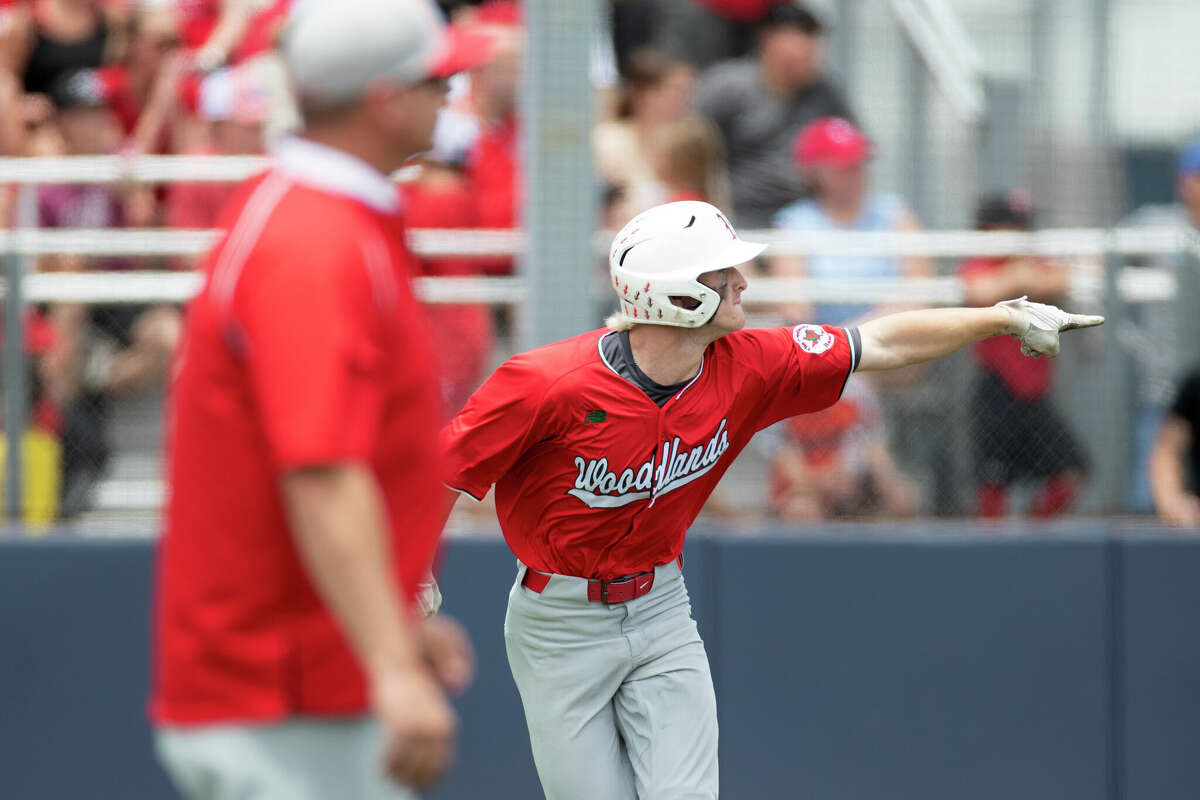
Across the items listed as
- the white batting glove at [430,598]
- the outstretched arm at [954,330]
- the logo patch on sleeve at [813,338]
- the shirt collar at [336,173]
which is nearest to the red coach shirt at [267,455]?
the shirt collar at [336,173]

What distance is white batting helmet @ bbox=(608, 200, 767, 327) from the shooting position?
4.19 m

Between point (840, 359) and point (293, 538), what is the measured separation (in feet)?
8.34

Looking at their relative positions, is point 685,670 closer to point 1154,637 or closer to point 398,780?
point 398,780

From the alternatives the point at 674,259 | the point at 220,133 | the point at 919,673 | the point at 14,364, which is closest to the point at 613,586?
the point at 674,259

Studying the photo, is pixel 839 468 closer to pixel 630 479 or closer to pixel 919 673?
pixel 919 673

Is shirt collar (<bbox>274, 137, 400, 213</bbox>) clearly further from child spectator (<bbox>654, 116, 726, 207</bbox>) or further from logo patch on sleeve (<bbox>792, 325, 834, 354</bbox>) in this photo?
child spectator (<bbox>654, 116, 726, 207</bbox>)

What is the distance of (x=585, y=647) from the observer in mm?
4320

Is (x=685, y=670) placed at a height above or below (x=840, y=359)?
below

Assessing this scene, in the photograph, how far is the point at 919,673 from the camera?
259 inches

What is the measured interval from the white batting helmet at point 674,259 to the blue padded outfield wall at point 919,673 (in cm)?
243

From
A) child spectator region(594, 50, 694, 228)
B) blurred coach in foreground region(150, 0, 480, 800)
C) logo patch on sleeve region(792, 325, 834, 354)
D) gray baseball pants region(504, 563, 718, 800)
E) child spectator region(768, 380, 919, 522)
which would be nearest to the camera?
blurred coach in foreground region(150, 0, 480, 800)

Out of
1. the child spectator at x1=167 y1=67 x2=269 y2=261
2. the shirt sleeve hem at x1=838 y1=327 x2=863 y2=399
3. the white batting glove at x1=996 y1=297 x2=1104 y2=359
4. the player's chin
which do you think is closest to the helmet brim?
the player's chin

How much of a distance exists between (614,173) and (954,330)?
9.26ft

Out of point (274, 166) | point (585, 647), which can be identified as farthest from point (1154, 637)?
point (274, 166)
